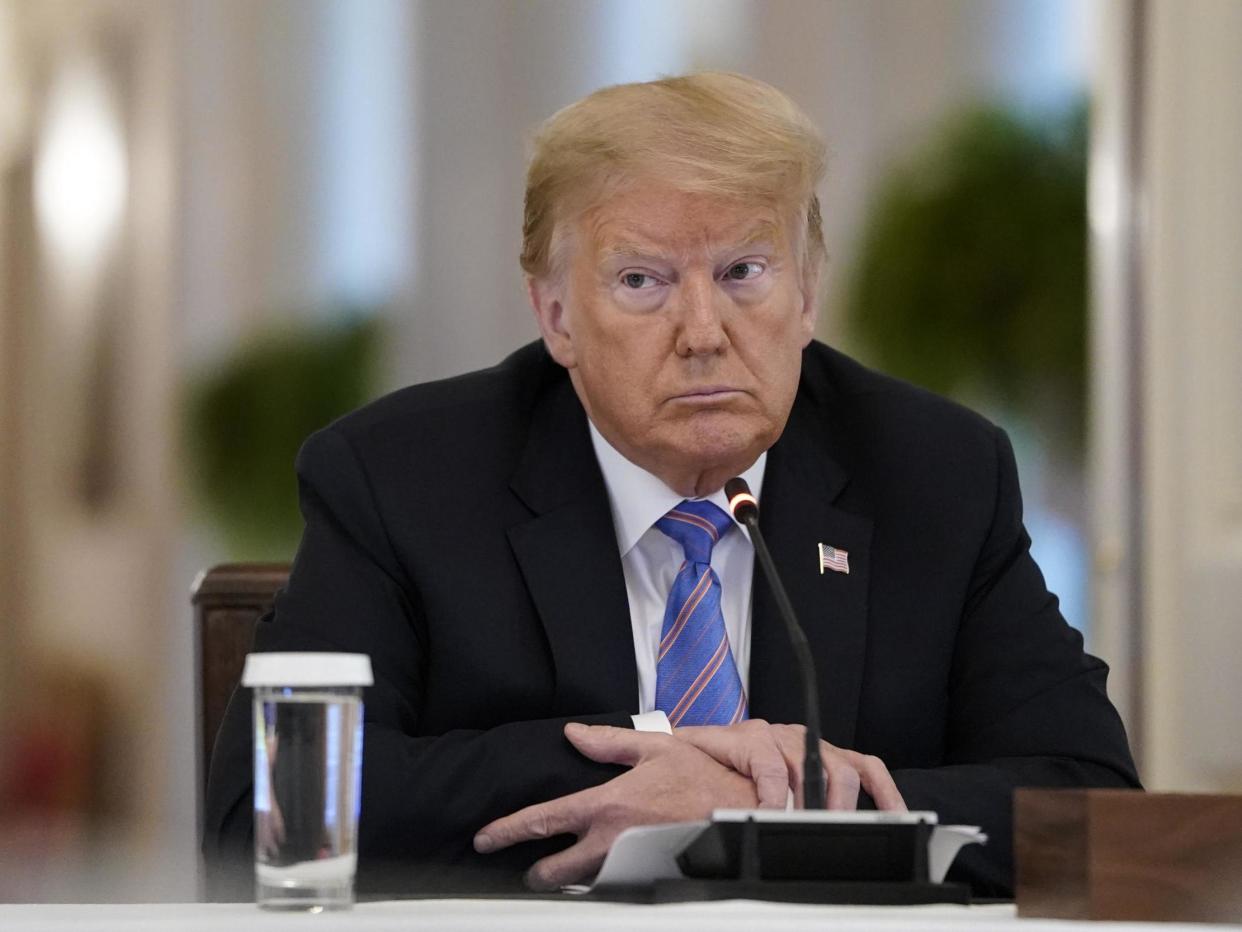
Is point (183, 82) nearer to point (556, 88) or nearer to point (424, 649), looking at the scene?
point (556, 88)

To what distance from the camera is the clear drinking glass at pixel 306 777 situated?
114 cm

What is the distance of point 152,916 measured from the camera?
111cm

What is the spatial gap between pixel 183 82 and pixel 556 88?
80cm

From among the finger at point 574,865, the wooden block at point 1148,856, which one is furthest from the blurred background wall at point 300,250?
the wooden block at point 1148,856

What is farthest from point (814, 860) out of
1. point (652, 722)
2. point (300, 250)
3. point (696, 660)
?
point (300, 250)

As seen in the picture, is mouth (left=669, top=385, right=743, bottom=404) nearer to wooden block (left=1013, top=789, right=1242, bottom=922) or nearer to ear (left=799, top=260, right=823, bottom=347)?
ear (left=799, top=260, right=823, bottom=347)

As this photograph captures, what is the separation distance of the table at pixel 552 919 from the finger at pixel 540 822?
1.40ft

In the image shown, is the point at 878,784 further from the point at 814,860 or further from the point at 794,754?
the point at 814,860

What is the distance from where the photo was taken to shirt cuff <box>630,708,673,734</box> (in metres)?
1.78

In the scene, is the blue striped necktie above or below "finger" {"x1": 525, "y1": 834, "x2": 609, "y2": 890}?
above

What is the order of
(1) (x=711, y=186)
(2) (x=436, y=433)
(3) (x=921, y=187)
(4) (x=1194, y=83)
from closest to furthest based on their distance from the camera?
(1) (x=711, y=186), (2) (x=436, y=433), (4) (x=1194, y=83), (3) (x=921, y=187)

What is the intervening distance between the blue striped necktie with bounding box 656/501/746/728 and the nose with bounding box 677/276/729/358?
0.25 m

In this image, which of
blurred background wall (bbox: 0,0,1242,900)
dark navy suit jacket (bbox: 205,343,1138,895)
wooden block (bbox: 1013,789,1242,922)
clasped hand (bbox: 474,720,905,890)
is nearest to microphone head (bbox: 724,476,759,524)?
clasped hand (bbox: 474,720,905,890)

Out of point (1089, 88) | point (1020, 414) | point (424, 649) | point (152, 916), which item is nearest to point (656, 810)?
point (424, 649)
